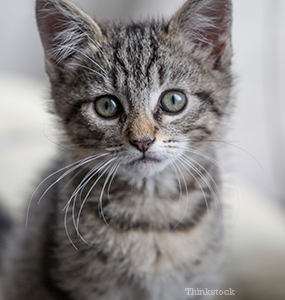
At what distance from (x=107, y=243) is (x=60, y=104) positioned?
343 mm

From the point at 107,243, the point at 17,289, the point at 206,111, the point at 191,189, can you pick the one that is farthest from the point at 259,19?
the point at 17,289

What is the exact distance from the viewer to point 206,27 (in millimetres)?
704

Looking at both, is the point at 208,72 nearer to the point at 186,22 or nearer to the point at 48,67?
the point at 186,22

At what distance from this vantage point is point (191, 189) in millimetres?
795

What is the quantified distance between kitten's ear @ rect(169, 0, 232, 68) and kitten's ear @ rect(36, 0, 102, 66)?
0.60ft

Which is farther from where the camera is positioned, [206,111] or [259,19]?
[259,19]

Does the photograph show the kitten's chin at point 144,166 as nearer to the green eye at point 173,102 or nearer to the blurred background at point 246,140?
the green eye at point 173,102

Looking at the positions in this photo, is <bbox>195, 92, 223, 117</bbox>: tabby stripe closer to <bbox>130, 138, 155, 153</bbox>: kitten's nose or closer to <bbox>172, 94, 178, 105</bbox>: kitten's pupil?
<bbox>172, 94, 178, 105</bbox>: kitten's pupil

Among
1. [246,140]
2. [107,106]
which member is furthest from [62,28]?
[246,140]

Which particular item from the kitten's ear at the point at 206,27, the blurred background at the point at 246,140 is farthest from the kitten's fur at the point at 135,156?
the blurred background at the point at 246,140

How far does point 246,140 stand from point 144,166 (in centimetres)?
60

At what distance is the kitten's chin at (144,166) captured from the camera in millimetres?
639

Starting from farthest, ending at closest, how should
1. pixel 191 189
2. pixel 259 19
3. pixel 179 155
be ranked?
pixel 259 19 → pixel 191 189 → pixel 179 155

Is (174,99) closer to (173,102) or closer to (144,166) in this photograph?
(173,102)
